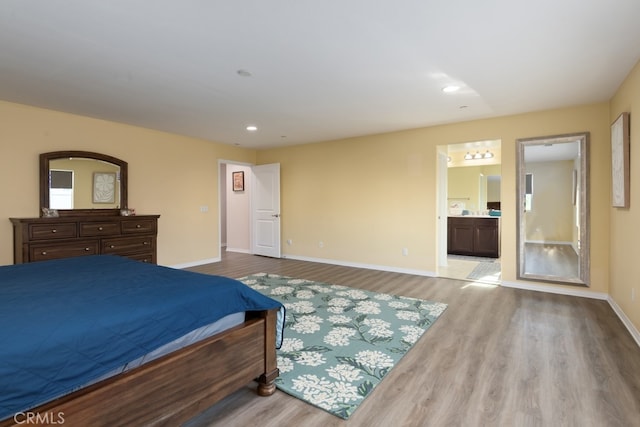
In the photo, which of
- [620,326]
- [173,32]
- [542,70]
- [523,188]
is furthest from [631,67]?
[173,32]

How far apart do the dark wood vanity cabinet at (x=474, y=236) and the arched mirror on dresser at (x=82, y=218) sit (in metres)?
6.06

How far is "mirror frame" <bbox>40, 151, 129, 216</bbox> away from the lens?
13.9 ft

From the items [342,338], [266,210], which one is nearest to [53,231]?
[342,338]

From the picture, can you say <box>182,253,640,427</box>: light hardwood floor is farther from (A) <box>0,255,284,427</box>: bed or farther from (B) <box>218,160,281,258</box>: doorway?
(B) <box>218,160,281,258</box>: doorway

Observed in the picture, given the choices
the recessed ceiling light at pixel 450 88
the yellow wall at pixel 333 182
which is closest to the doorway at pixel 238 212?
the yellow wall at pixel 333 182

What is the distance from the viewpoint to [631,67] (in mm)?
2990

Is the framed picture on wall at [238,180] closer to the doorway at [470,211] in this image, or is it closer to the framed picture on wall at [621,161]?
the doorway at [470,211]

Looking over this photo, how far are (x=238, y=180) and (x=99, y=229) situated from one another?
4.13 m

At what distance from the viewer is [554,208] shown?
4496mm

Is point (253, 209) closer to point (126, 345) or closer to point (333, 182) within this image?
point (333, 182)

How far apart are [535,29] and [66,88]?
4448 millimetres

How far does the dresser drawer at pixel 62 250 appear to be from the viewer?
12.4ft

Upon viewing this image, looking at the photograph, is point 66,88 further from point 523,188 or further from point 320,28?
point 523,188

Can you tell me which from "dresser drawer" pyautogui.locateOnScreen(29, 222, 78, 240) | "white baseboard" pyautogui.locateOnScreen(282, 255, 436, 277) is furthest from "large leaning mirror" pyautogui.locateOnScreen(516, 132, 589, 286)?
"dresser drawer" pyautogui.locateOnScreen(29, 222, 78, 240)
